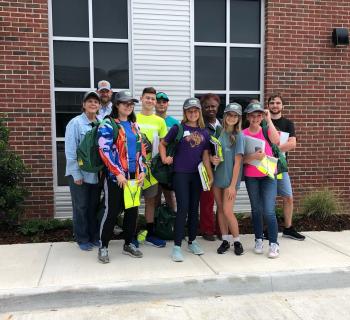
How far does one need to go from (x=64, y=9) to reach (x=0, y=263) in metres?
3.99

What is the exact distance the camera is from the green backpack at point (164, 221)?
5.17m

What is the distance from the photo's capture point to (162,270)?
13.9 ft

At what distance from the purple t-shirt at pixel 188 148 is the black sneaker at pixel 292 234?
6.10 feet

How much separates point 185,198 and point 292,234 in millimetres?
1883

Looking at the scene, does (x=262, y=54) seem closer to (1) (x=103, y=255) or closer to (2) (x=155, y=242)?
(2) (x=155, y=242)

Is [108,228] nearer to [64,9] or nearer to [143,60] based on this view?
[143,60]

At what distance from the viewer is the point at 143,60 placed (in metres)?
6.50

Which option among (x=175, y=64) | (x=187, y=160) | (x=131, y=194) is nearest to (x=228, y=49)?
(x=175, y=64)

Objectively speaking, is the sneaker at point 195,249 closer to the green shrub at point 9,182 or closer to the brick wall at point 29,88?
the green shrub at point 9,182

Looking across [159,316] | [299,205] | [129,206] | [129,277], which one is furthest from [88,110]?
[299,205]

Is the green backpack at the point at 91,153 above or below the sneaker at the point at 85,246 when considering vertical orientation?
above

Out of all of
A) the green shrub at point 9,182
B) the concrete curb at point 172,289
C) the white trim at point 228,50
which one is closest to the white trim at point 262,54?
the white trim at point 228,50

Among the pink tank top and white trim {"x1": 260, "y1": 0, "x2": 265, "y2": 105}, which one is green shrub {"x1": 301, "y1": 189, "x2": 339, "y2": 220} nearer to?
white trim {"x1": 260, "y1": 0, "x2": 265, "y2": 105}

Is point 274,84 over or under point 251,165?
over
